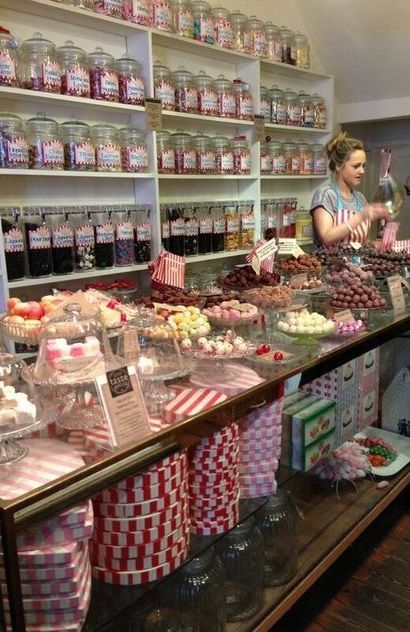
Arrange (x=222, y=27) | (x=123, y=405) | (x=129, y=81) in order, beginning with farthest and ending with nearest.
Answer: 1. (x=222, y=27)
2. (x=129, y=81)
3. (x=123, y=405)

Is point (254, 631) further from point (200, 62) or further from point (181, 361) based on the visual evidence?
point (200, 62)

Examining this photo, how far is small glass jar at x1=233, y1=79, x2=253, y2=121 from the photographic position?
11.8ft

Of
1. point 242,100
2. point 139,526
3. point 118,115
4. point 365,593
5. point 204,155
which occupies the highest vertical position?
point 242,100

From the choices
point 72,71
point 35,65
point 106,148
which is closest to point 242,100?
point 106,148

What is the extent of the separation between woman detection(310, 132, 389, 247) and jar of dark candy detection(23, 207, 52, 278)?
1505 millimetres

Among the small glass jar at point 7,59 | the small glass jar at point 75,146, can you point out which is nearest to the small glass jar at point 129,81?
the small glass jar at point 75,146

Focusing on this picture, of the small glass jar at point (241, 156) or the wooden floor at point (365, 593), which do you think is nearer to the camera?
the wooden floor at point (365, 593)

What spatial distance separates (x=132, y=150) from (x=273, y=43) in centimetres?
158

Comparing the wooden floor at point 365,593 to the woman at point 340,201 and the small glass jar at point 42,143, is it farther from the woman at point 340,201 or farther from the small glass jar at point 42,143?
the small glass jar at point 42,143

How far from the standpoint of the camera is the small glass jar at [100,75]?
2.79 m

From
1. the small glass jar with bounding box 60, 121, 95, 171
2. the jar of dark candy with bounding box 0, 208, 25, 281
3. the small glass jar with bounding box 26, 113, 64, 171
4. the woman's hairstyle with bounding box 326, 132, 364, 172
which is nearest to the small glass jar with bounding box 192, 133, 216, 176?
the woman's hairstyle with bounding box 326, 132, 364, 172

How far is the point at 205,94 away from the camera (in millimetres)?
3365

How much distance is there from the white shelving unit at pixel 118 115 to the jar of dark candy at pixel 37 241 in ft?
0.18

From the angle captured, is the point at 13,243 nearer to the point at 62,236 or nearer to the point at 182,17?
the point at 62,236
